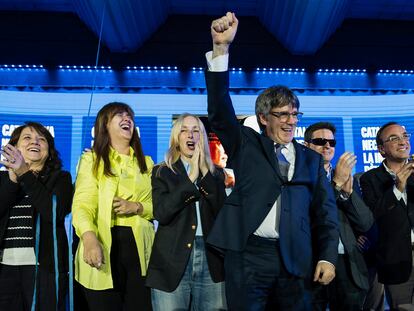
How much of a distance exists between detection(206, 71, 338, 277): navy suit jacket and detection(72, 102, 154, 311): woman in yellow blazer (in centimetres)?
57

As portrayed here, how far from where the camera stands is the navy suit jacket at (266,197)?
1.89 meters

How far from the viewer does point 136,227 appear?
241cm

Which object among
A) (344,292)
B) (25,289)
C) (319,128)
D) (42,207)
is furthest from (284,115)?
(25,289)

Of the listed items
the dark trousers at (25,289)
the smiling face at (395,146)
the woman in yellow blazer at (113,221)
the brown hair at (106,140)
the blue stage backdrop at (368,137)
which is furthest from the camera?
the blue stage backdrop at (368,137)

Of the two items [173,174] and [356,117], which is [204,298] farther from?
[356,117]

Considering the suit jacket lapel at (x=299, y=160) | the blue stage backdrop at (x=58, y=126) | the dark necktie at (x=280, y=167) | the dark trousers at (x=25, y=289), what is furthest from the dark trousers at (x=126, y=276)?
the blue stage backdrop at (x=58, y=126)

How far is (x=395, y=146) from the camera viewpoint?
309 centimetres

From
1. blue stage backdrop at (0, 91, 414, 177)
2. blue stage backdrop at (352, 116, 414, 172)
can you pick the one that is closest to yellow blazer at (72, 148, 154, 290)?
blue stage backdrop at (0, 91, 414, 177)

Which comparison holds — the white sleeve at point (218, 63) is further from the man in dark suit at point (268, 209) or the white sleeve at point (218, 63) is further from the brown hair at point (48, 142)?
the brown hair at point (48, 142)

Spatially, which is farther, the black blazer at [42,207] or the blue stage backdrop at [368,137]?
the blue stage backdrop at [368,137]

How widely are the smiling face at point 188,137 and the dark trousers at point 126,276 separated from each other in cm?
54

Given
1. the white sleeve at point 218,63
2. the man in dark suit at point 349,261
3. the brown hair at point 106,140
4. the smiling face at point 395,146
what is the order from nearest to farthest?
the white sleeve at point 218,63
the brown hair at point 106,140
the man in dark suit at point 349,261
the smiling face at point 395,146

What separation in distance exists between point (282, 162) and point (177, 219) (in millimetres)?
664

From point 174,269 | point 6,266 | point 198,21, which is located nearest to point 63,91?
point 198,21
